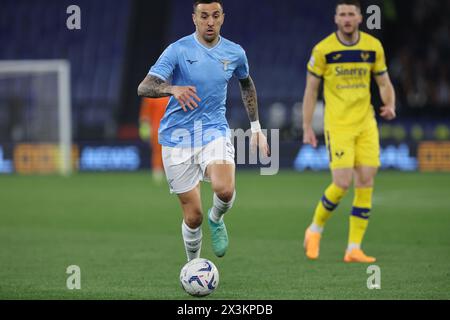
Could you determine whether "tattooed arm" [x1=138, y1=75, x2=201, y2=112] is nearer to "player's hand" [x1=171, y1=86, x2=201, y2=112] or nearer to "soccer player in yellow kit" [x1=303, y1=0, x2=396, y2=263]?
"player's hand" [x1=171, y1=86, x2=201, y2=112]

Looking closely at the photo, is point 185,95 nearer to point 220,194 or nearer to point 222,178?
point 222,178

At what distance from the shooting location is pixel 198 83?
8.00 metres

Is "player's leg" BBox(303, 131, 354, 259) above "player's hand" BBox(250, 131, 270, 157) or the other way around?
the other way around

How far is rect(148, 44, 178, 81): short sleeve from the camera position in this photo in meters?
7.85

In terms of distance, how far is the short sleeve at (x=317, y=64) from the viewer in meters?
9.72

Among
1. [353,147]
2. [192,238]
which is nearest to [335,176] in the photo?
[353,147]

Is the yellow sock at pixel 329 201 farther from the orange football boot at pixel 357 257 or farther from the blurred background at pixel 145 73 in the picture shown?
the blurred background at pixel 145 73

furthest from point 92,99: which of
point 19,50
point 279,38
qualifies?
point 279,38

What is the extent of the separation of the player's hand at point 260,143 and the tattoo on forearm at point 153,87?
100cm

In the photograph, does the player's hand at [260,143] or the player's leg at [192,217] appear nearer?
the player's leg at [192,217]

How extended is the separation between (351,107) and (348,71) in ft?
1.14

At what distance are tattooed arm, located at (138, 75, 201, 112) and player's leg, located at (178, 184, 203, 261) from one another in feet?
2.52

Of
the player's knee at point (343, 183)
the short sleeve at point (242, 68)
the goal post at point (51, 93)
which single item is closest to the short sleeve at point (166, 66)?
the short sleeve at point (242, 68)

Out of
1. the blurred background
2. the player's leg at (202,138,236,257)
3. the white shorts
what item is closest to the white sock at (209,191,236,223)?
the player's leg at (202,138,236,257)
